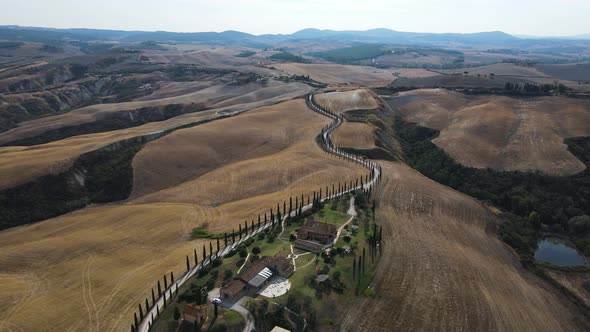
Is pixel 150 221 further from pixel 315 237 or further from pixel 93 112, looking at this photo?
pixel 93 112

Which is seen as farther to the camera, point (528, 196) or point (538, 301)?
point (528, 196)

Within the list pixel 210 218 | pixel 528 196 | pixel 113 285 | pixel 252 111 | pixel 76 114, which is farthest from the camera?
pixel 76 114

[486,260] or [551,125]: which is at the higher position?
[551,125]

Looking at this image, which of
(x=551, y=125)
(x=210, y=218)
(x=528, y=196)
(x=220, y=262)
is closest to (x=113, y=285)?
(x=220, y=262)

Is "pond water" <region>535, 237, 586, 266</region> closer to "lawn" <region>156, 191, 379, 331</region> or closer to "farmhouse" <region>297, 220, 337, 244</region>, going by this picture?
"lawn" <region>156, 191, 379, 331</region>

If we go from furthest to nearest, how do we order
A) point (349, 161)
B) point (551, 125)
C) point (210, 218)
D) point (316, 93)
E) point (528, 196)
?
point (316, 93) → point (551, 125) → point (349, 161) → point (528, 196) → point (210, 218)

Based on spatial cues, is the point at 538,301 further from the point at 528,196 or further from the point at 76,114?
the point at 76,114

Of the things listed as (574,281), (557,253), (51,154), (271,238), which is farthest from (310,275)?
(51,154)
